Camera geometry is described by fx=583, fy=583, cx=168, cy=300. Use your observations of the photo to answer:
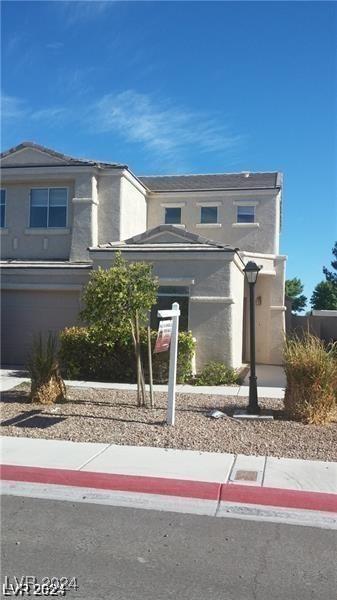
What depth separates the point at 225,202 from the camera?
20.4 metres

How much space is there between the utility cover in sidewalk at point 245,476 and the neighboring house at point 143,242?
8.12 meters

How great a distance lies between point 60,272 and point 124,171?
399 cm

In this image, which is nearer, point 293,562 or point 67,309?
point 293,562

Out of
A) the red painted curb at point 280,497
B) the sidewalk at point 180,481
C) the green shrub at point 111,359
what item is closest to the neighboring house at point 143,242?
the green shrub at point 111,359

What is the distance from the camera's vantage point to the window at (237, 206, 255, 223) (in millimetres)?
20203

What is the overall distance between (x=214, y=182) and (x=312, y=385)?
13558 millimetres

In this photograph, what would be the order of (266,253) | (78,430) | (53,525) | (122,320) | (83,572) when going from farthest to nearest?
(266,253) → (122,320) → (78,430) → (53,525) → (83,572)

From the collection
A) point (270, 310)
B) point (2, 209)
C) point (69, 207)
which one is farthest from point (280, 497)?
point (2, 209)

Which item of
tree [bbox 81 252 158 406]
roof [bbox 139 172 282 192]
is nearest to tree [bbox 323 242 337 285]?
roof [bbox 139 172 282 192]

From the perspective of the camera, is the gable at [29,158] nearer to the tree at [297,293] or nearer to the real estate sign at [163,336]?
the real estate sign at [163,336]

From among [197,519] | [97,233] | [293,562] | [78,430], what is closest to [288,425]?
[78,430]

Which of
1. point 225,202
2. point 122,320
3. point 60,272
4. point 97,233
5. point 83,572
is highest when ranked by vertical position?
point 225,202

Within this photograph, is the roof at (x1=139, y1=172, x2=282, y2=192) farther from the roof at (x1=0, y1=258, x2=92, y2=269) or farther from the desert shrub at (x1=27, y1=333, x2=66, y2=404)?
the desert shrub at (x1=27, y1=333, x2=66, y2=404)

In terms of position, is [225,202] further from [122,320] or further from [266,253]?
[122,320]
